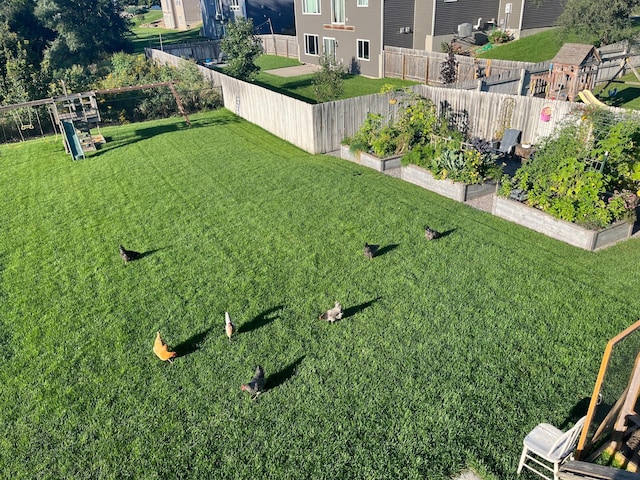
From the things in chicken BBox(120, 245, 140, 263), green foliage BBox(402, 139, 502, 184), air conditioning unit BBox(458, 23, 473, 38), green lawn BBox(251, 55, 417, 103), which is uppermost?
air conditioning unit BBox(458, 23, 473, 38)

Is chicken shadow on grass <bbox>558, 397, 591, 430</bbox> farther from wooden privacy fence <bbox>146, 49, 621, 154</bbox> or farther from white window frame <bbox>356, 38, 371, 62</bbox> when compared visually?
white window frame <bbox>356, 38, 371, 62</bbox>

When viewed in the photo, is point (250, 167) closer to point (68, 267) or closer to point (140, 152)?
point (140, 152)

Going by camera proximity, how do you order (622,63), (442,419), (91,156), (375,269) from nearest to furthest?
(442,419) < (375,269) < (91,156) < (622,63)

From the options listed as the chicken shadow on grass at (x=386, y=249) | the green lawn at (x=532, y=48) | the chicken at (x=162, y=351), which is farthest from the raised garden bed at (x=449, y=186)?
the green lawn at (x=532, y=48)

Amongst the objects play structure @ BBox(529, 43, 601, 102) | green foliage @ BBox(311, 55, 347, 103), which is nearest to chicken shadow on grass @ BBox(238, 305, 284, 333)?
green foliage @ BBox(311, 55, 347, 103)

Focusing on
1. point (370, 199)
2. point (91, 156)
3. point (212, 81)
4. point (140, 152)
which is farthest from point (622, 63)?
point (91, 156)

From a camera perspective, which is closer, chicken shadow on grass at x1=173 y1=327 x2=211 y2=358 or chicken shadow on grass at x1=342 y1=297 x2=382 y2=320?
chicken shadow on grass at x1=173 y1=327 x2=211 y2=358
